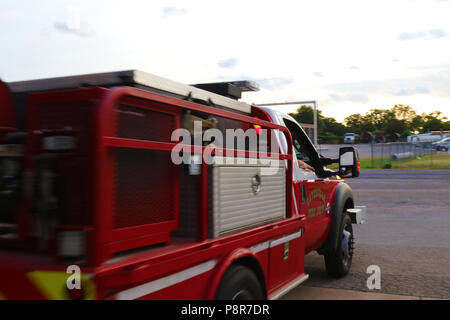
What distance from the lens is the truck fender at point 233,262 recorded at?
10.4 ft

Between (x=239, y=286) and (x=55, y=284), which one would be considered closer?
(x=55, y=284)

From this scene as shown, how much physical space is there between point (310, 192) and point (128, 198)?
3.09 meters

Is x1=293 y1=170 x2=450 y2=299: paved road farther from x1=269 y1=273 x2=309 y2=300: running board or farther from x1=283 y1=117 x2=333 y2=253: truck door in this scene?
x1=269 y1=273 x2=309 y2=300: running board

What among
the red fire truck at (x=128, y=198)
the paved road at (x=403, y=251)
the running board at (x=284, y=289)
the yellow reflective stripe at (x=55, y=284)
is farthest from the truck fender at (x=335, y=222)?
the yellow reflective stripe at (x=55, y=284)

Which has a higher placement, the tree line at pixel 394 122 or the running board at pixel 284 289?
the tree line at pixel 394 122

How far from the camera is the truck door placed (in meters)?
5.29

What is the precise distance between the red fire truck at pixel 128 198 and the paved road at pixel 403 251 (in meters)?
2.50

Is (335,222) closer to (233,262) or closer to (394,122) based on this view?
(233,262)

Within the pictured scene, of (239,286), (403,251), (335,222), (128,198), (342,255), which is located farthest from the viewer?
(403,251)

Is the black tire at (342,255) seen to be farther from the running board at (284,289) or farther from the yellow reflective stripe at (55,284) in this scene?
the yellow reflective stripe at (55,284)

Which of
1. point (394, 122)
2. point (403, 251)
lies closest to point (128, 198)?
point (403, 251)

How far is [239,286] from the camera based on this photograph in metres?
3.43

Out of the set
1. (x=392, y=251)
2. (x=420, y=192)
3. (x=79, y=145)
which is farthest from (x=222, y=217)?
(x=420, y=192)
